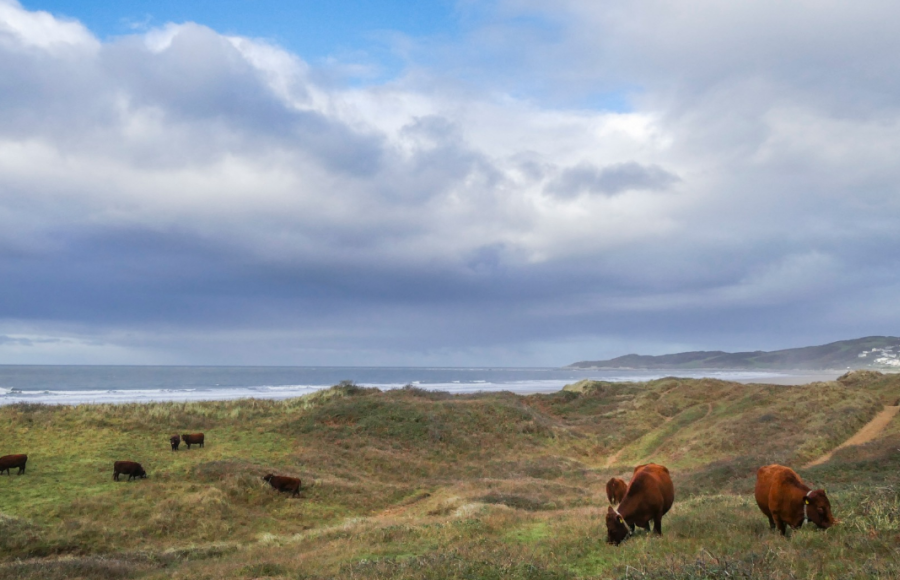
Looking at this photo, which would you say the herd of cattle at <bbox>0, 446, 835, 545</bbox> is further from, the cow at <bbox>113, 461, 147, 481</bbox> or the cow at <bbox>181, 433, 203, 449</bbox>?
the cow at <bbox>181, 433, 203, 449</bbox>

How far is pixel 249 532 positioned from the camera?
64.2 feet

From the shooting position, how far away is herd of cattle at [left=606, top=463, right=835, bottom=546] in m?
9.39

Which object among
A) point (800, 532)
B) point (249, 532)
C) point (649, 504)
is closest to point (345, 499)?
point (249, 532)

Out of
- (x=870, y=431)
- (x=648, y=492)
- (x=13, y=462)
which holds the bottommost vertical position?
(x=870, y=431)

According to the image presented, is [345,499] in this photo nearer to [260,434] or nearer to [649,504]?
[260,434]

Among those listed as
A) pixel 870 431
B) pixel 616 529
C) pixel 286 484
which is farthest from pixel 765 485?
pixel 870 431

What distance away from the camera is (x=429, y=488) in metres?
27.0

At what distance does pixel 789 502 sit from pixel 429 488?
65.0 ft

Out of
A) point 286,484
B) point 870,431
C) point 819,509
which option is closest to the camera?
point 819,509

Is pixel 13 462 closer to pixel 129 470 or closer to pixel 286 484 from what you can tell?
pixel 129 470

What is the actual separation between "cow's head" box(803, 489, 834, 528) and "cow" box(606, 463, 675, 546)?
2576mm

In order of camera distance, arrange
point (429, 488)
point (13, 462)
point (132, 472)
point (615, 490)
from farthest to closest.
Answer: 1. point (429, 488)
2. point (132, 472)
3. point (13, 462)
4. point (615, 490)

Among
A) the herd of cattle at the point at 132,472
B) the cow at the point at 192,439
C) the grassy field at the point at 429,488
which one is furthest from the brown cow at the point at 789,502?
the cow at the point at 192,439

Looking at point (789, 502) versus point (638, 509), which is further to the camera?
point (638, 509)
